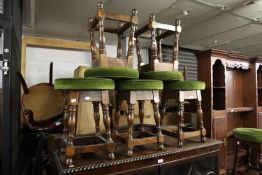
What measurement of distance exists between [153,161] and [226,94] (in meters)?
1.97

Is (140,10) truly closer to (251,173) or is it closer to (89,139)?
(89,139)

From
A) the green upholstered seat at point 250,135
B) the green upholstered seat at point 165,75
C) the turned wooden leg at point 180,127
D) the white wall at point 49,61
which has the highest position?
the white wall at point 49,61

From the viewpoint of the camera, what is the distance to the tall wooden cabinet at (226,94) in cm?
291

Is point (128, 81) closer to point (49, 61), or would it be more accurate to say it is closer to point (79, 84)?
point (79, 84)

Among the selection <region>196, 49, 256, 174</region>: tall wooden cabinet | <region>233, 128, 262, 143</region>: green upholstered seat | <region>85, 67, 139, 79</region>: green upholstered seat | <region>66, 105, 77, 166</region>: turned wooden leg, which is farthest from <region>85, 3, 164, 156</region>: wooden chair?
<region>196, 49, 256, 174</region>: tall wooden cabinet

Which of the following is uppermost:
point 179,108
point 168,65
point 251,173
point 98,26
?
point 98,26

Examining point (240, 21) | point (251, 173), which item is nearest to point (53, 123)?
point (251, 173)

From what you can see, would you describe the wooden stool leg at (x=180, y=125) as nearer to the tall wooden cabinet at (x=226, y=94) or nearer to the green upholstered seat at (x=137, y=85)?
the green upholstered seat at (x=137, y=85)

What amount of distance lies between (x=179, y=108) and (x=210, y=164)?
2.30 ft

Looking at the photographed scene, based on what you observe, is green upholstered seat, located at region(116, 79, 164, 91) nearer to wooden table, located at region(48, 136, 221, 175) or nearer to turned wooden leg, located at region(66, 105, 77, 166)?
turned wooden leg, located at region(66, 105, 77, 166)

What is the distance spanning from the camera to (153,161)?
5.99 ft

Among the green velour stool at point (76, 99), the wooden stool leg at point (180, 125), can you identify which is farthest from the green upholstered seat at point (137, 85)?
the wooden stool leg at point (180, 125)

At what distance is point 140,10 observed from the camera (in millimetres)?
3236

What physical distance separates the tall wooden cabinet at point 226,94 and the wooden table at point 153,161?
30.1 inches
